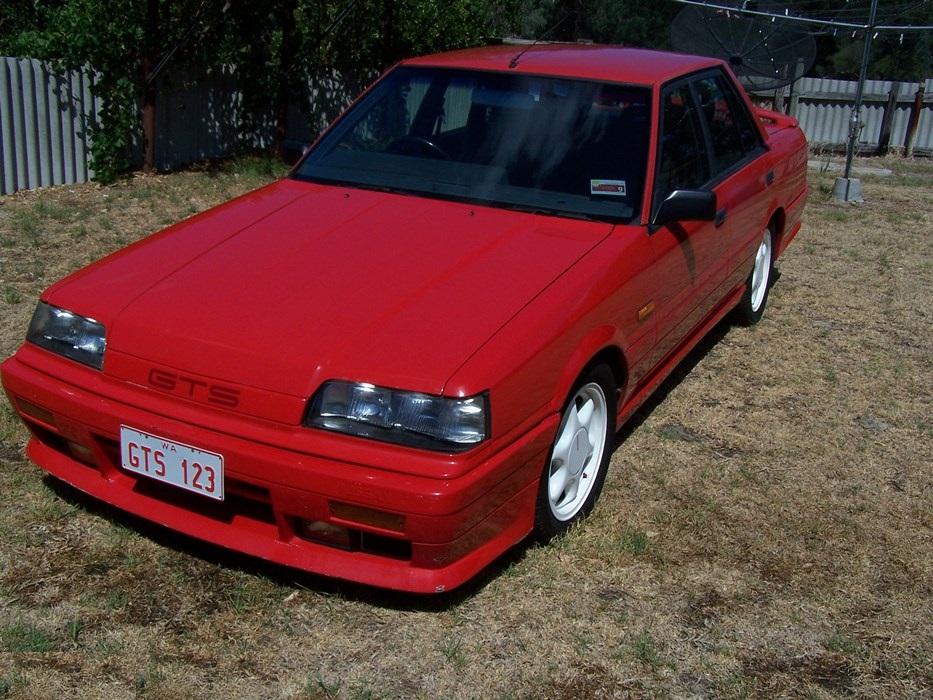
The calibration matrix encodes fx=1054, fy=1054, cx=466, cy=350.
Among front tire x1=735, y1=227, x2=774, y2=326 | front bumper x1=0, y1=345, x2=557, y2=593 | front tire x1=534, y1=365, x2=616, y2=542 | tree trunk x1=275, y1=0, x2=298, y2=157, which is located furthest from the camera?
tree trunk x1=275, y1=0, x2=298, y2=157

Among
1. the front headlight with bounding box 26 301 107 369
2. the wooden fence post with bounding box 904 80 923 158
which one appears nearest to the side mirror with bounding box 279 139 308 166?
the front headlight with bounding box 26 301 107 369

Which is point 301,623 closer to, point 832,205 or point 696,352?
point 696,352

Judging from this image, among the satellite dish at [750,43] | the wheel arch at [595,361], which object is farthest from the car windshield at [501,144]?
the satellite dish at [750,43]

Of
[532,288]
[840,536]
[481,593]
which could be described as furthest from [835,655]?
[532,288]

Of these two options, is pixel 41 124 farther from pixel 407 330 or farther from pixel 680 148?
pixel 407 330

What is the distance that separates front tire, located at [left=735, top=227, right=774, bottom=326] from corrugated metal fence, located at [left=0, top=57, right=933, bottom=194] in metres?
5.79

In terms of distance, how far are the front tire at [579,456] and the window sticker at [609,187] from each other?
73 cm

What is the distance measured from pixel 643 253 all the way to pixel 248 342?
1.58 metres

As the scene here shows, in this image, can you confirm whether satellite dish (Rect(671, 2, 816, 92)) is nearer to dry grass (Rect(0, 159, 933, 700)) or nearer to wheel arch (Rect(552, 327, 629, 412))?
dry grass (Rect(0, 159, 933, 700))

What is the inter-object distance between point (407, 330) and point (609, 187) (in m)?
1.30

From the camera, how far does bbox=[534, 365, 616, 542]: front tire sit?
3.51 m

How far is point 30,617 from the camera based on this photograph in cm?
310

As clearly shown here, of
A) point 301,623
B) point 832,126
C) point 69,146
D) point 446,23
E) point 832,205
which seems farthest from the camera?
point 832,126

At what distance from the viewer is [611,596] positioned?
3428 millimetres
